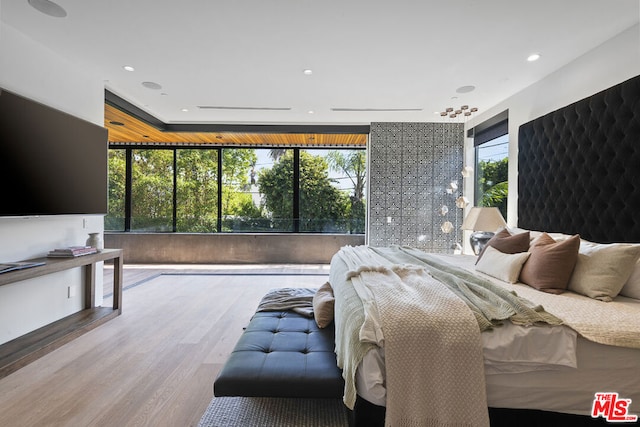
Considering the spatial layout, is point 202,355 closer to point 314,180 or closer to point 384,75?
point 384,75

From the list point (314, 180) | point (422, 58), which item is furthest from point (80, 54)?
point (314, 180)

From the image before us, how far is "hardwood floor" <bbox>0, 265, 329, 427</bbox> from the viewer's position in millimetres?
1786

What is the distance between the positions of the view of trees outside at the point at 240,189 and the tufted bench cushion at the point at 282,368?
15.5ft

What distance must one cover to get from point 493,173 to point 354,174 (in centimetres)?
271

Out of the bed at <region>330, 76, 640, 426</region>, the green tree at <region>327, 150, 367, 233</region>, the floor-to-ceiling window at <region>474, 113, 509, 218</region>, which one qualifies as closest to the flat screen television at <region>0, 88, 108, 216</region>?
the bed at <region>330, 76, 640, 426</region>

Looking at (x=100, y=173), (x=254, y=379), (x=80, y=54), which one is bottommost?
(x=254, y=379)

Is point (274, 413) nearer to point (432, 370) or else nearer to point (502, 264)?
point (432, 370)

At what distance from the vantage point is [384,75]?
11.7ft

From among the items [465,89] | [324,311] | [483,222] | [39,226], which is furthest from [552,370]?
[39,226]

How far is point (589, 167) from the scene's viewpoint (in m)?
2.69

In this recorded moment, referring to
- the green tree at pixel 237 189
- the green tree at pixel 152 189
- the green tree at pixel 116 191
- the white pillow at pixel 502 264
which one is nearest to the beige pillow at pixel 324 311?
the white pillow at pixel 502 264

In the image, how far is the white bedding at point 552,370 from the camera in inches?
57.0

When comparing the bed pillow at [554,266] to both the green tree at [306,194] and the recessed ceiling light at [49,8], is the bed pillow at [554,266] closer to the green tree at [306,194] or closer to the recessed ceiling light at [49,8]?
the recessed ceiling light at [49,8]

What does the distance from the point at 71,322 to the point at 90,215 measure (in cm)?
108
